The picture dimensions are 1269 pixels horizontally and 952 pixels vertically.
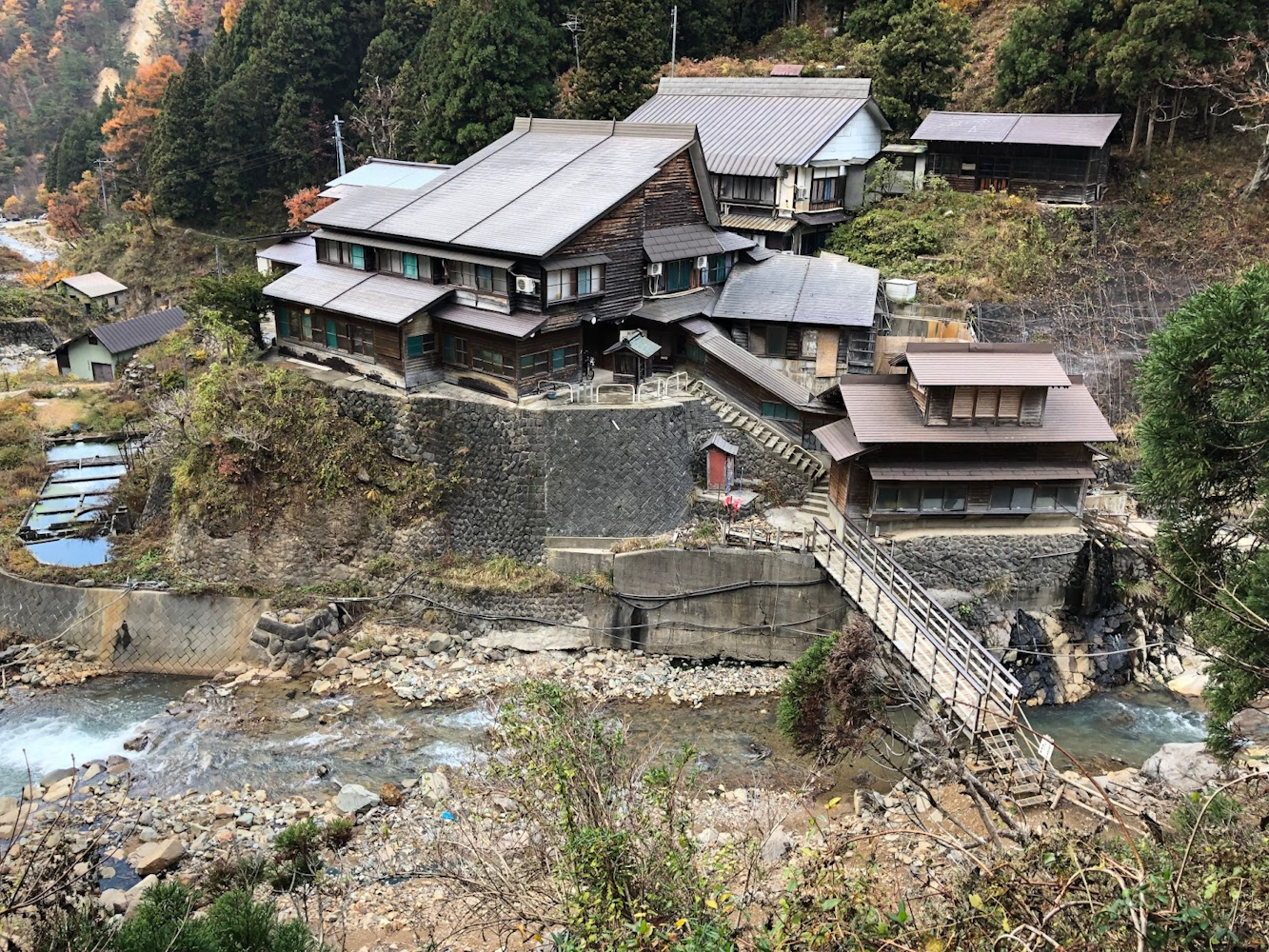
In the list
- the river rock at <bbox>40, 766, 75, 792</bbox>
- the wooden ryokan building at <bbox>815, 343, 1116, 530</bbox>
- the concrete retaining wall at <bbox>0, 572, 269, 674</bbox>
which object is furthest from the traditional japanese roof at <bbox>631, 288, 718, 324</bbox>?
the river rock at <bbox>40, 766, 75, 792</bbox>

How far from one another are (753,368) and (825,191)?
10.7m

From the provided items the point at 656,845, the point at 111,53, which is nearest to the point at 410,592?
the point at 656,845

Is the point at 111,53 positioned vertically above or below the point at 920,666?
above

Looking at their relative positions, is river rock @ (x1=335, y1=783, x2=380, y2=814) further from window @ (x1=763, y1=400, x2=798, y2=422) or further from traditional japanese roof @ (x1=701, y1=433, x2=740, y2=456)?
window @ (x1=763, y1=400, x2=798, y2=422)

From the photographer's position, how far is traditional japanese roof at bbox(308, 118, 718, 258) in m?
26.7

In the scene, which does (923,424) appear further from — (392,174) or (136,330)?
(136,330)

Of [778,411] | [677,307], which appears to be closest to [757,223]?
[677,307]

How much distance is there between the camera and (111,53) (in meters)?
96.2

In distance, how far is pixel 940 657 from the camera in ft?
66.6

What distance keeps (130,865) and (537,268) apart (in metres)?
16.3

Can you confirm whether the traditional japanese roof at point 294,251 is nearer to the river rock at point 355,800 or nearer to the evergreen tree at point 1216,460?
the river rock at point 355,800

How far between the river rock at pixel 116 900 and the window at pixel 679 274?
67.6 feet

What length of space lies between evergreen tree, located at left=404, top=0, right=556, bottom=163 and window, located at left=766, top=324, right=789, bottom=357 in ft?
58.9

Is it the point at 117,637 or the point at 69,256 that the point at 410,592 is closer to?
the point at 117,637
